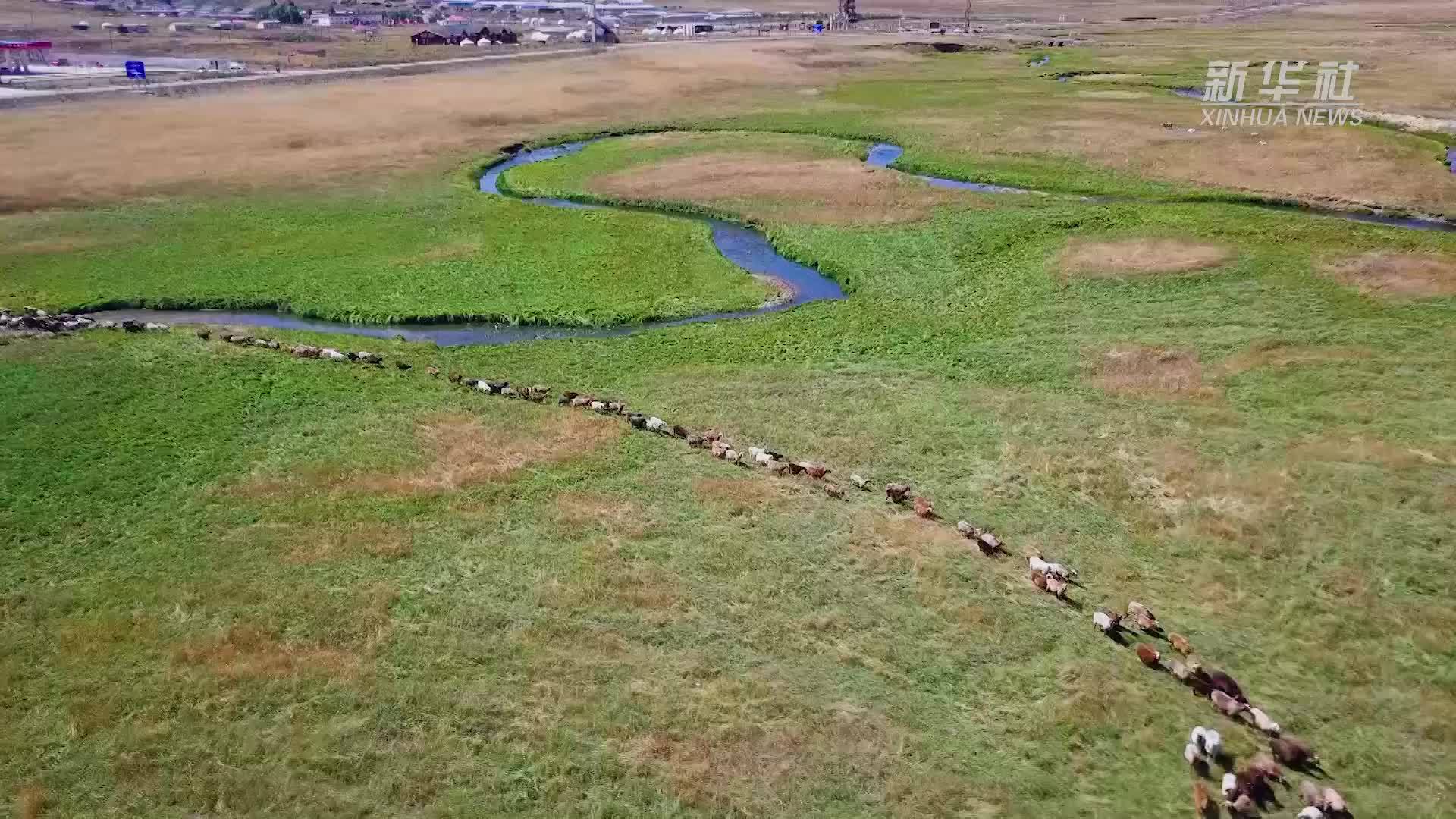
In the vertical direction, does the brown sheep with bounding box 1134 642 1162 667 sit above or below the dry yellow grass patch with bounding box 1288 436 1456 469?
below

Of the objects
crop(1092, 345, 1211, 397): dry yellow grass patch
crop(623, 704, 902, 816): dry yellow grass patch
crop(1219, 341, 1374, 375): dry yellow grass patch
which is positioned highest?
crop(1219, 341, 1374, 375): dry yellow grass patch

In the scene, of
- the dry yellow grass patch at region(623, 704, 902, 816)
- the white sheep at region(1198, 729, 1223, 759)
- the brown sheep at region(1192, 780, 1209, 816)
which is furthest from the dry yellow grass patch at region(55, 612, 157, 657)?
the white sheep at region(1198, 729, 1223, 759)

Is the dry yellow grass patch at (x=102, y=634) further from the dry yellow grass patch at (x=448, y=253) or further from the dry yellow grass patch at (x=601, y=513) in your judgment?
the dry yellow grass patch at (x=448, y=253)

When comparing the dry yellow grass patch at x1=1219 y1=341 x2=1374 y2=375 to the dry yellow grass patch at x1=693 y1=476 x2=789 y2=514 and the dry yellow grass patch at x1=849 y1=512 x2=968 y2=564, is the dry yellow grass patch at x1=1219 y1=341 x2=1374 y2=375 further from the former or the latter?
the dry yellow grass patch at x1=693 y1=476 x2=789 y2=514

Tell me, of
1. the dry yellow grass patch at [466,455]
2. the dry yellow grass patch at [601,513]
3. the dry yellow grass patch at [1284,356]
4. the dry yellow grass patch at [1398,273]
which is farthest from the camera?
the dry yellow grass patch at [1398,273]

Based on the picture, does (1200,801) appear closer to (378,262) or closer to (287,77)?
(378,262)

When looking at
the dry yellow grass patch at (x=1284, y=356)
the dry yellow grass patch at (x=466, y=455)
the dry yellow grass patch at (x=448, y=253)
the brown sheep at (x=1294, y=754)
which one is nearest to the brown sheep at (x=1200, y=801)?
the brown sheep at (x=1294, y=754)

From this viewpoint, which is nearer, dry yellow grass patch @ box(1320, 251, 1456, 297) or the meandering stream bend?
the meandering stream bend
